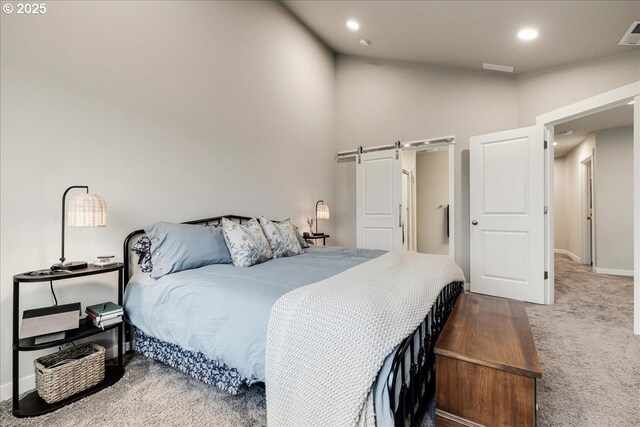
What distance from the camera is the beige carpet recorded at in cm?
152

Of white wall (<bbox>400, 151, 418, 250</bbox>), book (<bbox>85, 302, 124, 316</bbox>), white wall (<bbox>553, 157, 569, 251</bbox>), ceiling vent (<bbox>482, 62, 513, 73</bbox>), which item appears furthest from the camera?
white wall (<bbox>553, 157, 569, 251</bbox>)

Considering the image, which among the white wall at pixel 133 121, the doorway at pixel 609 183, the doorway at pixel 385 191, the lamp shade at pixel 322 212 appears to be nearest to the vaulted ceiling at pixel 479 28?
the white wall at pixel 133 121

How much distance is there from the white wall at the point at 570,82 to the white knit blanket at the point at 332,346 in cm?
368

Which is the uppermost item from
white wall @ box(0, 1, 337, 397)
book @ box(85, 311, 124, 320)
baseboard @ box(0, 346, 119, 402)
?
white wall @ box(0, 1, 337, 397)

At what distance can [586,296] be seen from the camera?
3.68 meters

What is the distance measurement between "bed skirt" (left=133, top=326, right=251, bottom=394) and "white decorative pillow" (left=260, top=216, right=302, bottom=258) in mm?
1079

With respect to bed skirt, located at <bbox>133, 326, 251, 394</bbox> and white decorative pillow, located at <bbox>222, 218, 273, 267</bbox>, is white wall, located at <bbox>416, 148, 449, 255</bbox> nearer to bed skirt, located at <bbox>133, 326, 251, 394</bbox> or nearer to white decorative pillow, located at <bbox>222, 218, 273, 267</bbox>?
white decorative pillow, located at <bbox>222, 218, 273, 267</bbox>

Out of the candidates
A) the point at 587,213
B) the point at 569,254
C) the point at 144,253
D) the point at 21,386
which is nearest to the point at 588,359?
the point at 144,253

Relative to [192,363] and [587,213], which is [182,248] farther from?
[587,213]

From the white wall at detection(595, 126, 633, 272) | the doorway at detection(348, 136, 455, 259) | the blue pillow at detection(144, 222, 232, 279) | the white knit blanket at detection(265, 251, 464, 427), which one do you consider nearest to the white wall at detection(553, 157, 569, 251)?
the white wall at detection(595, 126, 633, 272)

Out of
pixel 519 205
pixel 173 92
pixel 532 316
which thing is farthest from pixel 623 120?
pixel 173 92

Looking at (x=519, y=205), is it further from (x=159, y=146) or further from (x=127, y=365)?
(x=127, y=365)

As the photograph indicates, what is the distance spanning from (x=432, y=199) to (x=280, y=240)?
4752 millimetres

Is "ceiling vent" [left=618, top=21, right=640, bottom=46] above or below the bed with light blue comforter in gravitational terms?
above
